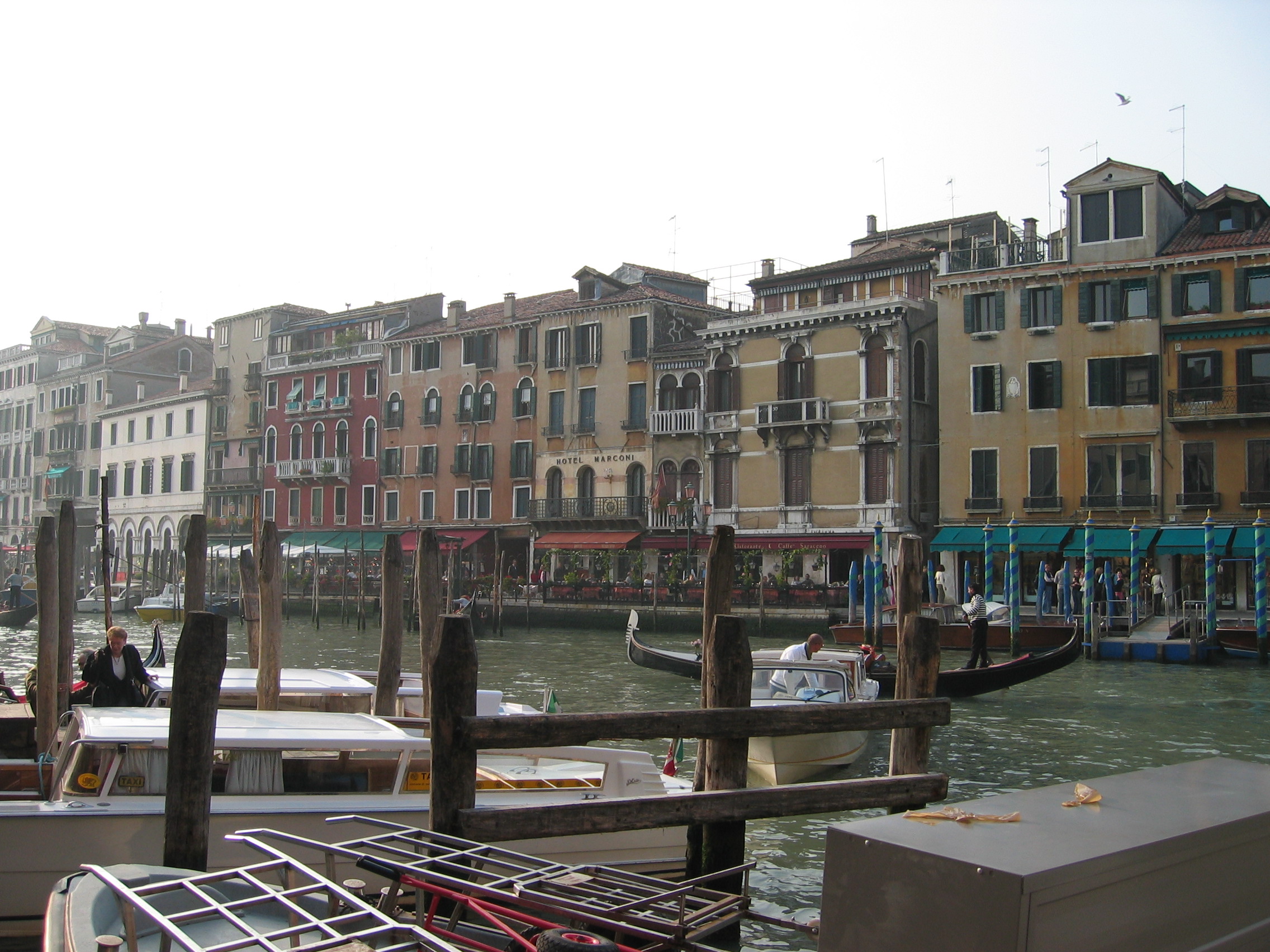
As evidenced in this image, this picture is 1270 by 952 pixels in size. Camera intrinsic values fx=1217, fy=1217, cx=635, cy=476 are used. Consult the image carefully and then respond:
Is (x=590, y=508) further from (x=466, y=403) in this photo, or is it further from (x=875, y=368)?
(x=875, y=368)

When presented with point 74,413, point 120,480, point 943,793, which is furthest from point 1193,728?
point 74,413

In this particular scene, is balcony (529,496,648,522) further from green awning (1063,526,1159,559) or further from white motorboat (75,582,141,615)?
white motorboat (75,582,141,615)

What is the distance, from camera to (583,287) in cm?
4075

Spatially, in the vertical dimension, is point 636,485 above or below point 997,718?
above

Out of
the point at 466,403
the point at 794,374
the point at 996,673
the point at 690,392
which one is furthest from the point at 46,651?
the point at 466,403

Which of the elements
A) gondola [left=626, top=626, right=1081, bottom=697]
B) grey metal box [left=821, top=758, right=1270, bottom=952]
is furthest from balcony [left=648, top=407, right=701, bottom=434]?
grey metal box [left=821, top=758, right=1270, bottom=952]

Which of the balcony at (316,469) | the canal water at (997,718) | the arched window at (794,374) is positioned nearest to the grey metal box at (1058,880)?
the canal water at (997,718)

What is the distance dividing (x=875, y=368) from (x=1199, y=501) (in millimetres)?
8696

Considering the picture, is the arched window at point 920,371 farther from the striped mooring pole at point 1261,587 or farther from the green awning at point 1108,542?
the striped mooring pole at point 1261,587

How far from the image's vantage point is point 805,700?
12.3 metres

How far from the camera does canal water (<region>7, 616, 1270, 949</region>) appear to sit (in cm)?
980

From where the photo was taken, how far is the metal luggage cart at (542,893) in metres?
4.55

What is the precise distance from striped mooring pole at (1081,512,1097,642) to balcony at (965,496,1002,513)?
5.00 metres

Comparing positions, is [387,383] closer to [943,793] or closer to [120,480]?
[120,480]
